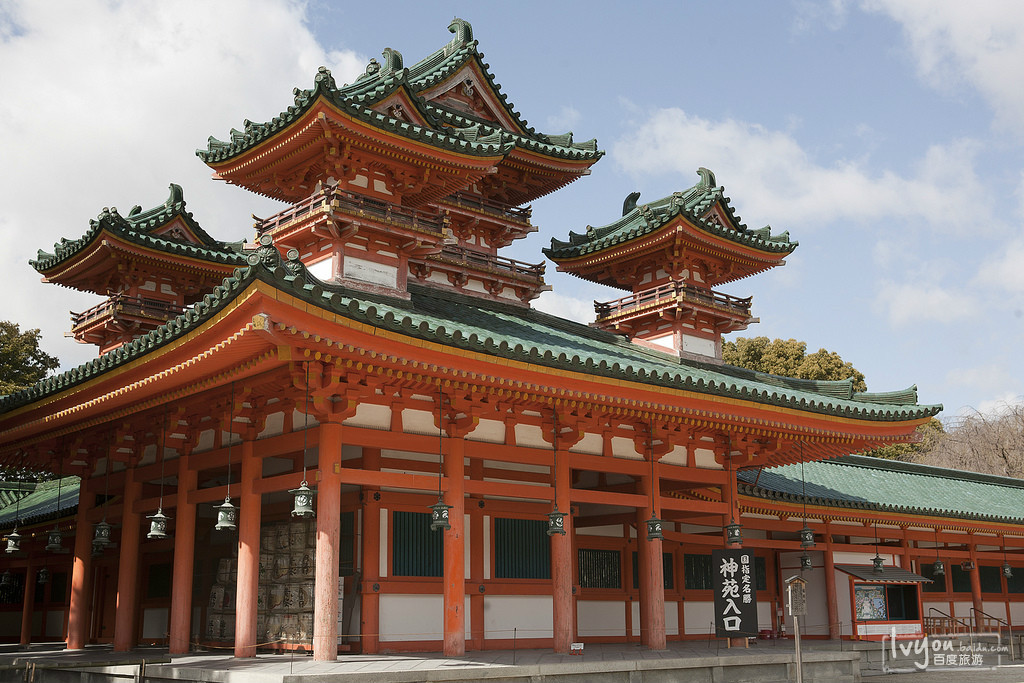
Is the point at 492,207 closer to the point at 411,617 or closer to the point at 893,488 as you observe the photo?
the point at 411,617

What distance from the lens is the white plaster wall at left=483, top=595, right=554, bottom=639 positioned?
1808 centimetres

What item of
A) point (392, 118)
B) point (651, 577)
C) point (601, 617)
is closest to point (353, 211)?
point (392, 118)

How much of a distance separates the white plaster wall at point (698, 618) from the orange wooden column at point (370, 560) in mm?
10125

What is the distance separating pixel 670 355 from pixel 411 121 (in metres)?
9.53

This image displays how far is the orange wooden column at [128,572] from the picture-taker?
19344 millimetres

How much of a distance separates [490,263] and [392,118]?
690 cm

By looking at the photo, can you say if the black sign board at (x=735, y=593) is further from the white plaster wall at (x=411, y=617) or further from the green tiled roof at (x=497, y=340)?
the white plaster wall at (x=411, y=617)

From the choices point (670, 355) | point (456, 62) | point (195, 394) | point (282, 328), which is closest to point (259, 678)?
point (282, 328)

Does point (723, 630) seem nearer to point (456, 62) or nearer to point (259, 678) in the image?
point (259, 678)

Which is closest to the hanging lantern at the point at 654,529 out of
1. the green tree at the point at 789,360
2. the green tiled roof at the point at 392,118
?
the green tiled roof at the point at 392,118

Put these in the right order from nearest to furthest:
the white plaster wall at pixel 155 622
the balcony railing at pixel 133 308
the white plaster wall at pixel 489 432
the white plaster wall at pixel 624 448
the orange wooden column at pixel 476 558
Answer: the white plaster wall at pixel 489 432 → the orange wooden column at pixel 476 558 → the white plaster wall at pixel 624 448 → the white plaster wall at pixel 155 622 → the balcony railing at pixel 133 308

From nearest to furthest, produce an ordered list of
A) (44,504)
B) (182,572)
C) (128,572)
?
(182,572), (128,572), (44,504)

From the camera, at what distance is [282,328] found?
501 inches

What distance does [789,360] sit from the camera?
2464 inches
